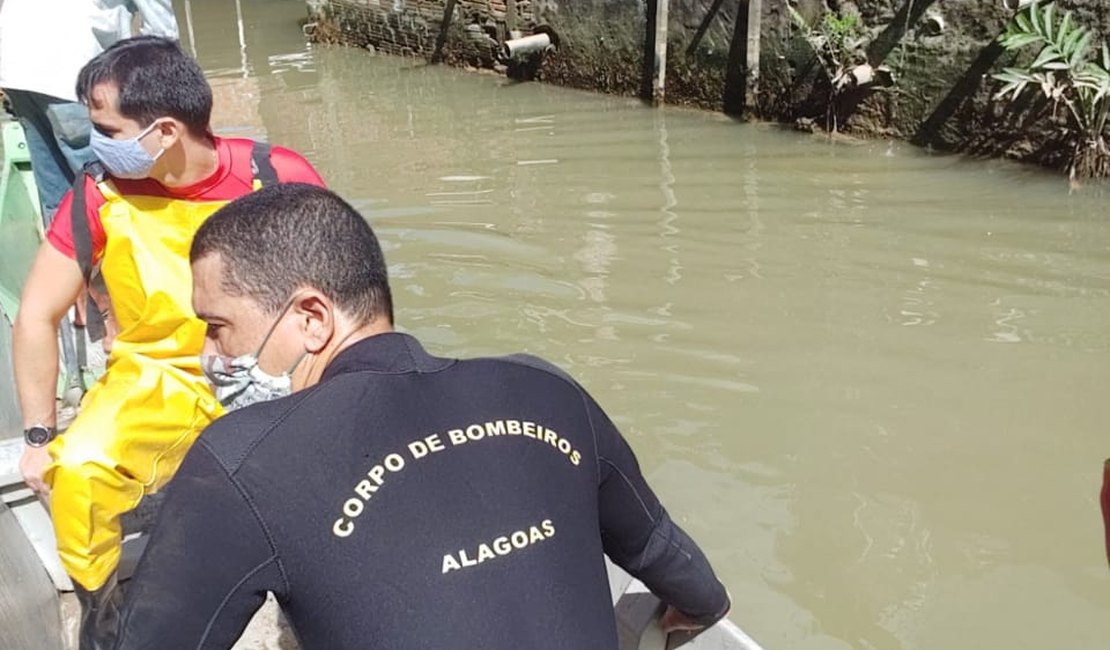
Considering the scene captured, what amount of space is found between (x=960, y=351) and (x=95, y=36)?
4.01 metres

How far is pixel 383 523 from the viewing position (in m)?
1.53

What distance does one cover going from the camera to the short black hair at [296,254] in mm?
1780

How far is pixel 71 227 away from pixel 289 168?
575mm

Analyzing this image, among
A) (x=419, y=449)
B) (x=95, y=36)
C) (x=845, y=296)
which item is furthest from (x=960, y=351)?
(x=419, y=449)

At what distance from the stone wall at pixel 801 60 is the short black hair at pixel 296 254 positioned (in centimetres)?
707

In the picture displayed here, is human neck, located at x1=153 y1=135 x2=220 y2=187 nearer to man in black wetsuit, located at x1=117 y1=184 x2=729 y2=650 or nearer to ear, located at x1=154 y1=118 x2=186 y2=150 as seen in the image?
ear, located at x1=154 y1=118 x2=186 y2=150

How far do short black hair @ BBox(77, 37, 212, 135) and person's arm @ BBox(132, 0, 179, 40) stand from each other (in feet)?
4.16

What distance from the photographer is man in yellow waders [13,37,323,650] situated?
109 inches

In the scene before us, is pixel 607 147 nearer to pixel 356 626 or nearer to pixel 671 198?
pixel 671 198

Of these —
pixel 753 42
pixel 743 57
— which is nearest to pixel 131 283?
pixel 753 42

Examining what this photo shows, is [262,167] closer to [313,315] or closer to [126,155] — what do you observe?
[126,155]

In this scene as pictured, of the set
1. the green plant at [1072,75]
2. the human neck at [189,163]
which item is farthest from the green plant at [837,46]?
the human neck at [189,163]

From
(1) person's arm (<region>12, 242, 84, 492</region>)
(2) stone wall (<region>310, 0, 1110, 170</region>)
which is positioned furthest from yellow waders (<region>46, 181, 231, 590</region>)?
(2) stone wall (<region>310, 0, 1110, 170</region>)

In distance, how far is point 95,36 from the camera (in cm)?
397
